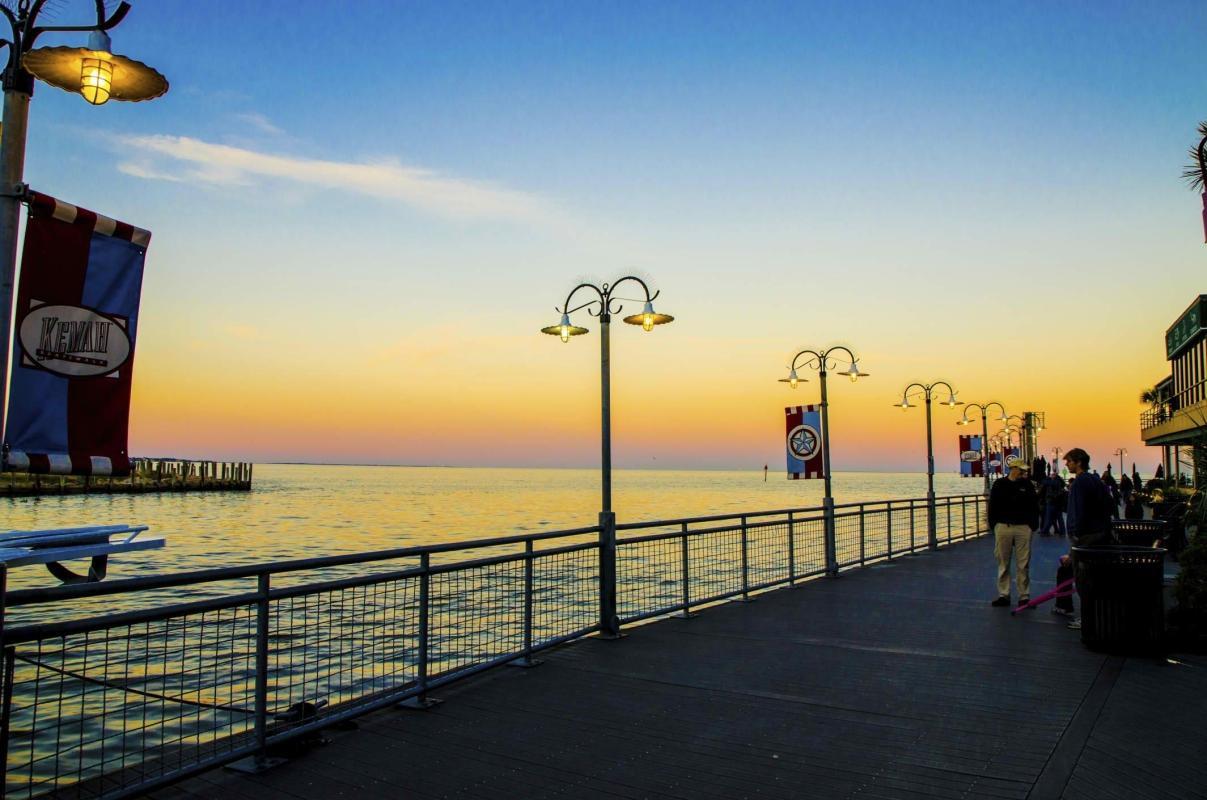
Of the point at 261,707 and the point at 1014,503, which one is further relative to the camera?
the point at 1014,503

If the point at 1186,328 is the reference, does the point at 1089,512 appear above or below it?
below

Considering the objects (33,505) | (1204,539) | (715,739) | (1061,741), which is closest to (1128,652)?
(1204,539)

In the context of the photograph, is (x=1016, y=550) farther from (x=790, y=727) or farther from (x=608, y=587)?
(x=790, y=727)

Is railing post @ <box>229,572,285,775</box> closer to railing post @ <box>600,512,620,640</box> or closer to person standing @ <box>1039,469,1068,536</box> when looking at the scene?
railing post @ <box>600,512,620,640</box>

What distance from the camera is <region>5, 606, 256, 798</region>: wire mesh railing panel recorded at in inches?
167

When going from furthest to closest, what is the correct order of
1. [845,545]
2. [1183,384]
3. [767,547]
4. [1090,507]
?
[1183,384]
[845,545]
[767,547]
[1090,507]

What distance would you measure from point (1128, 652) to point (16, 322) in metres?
8.57

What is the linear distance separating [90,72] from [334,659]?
29.3ft

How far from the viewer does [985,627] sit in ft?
28.6

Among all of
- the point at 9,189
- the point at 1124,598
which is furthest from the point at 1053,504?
the point at 9,189

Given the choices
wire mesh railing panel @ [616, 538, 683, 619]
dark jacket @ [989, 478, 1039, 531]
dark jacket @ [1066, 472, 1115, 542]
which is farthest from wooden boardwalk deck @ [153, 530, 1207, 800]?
dark jacket @ [989, 478, 1039, 531]

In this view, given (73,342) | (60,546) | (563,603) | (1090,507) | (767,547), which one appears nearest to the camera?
(73,342)

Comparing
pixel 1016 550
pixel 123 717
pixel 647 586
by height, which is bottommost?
pixel 647 586

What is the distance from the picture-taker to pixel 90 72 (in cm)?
360
